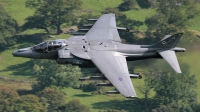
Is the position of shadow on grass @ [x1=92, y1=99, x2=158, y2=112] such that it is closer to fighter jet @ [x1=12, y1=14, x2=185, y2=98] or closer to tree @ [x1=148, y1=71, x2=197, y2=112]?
tree @ [x1=148, y1=71, x2=197, y2=112]

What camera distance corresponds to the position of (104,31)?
113500 mm

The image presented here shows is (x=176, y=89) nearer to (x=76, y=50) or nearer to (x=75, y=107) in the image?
(x=75, y=107)

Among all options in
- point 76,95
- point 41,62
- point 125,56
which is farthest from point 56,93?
point 125,56

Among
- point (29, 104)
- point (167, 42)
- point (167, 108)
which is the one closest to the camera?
point (167, 42)

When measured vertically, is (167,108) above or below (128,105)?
below

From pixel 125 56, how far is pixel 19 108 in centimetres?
6434

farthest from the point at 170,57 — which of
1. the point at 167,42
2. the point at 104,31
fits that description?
the point at 104,31

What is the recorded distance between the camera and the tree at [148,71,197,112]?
17938 cm

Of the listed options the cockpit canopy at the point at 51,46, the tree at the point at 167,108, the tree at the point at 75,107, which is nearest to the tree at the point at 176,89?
the tree at the point at 167,108

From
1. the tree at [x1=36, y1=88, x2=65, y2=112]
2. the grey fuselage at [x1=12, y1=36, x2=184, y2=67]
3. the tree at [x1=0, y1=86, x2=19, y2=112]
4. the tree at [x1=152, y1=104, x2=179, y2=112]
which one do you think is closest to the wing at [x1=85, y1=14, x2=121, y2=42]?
the grey fuselage at [x1=12, y1=36, x2=184, y2=67]

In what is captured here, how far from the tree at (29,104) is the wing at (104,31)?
174 feet

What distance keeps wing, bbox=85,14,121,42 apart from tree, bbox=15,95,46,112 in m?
53.0

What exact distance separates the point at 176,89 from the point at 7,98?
38.1m

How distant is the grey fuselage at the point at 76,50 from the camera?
105062 mm
